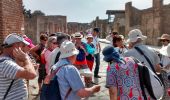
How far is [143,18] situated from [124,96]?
33.4 m

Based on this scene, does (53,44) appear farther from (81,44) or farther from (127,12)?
(127,12)

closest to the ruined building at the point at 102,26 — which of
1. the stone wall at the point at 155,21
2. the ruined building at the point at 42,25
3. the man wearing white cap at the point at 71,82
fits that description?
the ruined building at the point at 42,25

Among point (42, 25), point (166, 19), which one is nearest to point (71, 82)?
point (166, 19)

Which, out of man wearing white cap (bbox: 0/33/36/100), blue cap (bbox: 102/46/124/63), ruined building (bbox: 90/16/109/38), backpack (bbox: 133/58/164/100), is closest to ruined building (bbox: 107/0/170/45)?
backpack (bbox: 133/58/164/100)

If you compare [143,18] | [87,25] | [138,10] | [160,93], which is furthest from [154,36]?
[87,25]

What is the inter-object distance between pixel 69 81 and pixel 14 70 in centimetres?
68

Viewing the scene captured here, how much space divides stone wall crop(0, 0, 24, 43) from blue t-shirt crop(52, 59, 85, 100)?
18.9 feet

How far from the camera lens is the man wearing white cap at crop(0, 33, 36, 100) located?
4.63 m

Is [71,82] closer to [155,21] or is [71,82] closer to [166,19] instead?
[166,19]

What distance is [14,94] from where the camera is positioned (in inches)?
189

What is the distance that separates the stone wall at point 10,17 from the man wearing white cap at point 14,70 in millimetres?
5511

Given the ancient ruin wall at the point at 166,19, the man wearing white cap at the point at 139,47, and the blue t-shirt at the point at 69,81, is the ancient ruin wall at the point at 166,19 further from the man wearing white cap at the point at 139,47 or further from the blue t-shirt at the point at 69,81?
the blue t-shirt at the point at 69,81

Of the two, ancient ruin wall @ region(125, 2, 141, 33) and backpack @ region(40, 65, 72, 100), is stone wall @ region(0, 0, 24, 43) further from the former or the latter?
ancient ruin wall @ region(125, 2, 141, 33)

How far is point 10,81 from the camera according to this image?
476cm
